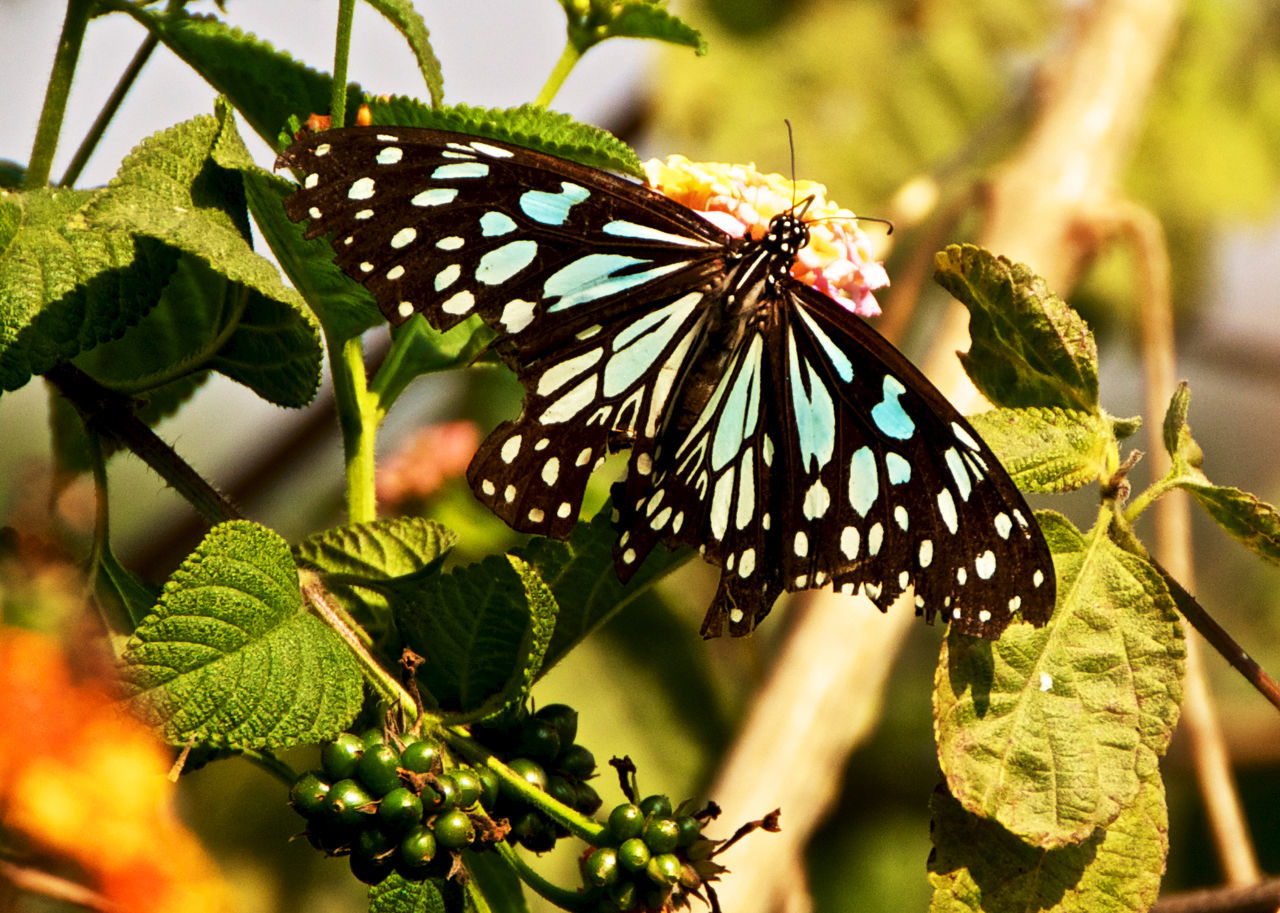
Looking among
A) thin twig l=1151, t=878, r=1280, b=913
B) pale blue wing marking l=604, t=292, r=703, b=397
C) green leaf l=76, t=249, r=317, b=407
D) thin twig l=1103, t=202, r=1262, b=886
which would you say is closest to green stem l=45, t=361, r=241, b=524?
green leaf l=76, t=249, r=317, b=407

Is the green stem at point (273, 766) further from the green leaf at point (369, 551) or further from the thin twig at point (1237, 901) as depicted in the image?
the thin twig at point (1237, 901)

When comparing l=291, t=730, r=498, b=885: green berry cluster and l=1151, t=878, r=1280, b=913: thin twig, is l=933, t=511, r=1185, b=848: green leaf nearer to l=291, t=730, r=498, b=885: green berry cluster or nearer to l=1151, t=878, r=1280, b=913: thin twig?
l=1151, t=878, r=1280, b=913: thin twig

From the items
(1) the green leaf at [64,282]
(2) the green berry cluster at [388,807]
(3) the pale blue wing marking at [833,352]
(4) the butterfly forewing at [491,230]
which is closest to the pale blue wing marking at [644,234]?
(4) the butterfly forewing at [491,230]

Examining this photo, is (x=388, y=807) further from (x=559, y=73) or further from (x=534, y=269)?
(x=559, y=73)

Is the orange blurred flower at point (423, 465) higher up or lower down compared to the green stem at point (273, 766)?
higher up

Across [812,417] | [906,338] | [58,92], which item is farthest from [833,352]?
[906,338]
